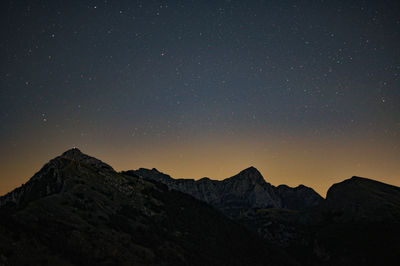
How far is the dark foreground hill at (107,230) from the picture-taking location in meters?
62.5

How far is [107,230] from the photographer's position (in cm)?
10188

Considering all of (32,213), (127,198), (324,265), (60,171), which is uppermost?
(60,171)

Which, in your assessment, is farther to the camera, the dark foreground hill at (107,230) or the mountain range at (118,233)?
the mountain range at (118,233)

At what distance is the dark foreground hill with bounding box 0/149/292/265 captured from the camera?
62.5m

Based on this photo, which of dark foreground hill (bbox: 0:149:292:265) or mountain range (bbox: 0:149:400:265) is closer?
dark foreground hill (bbox: 0:149:292:265)

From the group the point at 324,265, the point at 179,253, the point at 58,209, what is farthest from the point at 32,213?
the point at 324,265

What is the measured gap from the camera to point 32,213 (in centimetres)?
8231

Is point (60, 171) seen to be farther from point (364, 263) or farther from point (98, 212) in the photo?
point (364, 263)

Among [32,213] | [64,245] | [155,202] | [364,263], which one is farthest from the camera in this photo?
[155,202]

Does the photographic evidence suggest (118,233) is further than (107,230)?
Yes

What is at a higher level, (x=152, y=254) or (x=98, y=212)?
(x=98, y=212)

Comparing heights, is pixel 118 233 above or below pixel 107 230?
below

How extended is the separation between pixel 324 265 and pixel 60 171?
559 feet

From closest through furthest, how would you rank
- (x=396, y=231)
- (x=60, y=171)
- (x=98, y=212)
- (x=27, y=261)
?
(x=27, y=261)
(x=98, y=212)
(x=60, y=171)
(x=396, y=231)
